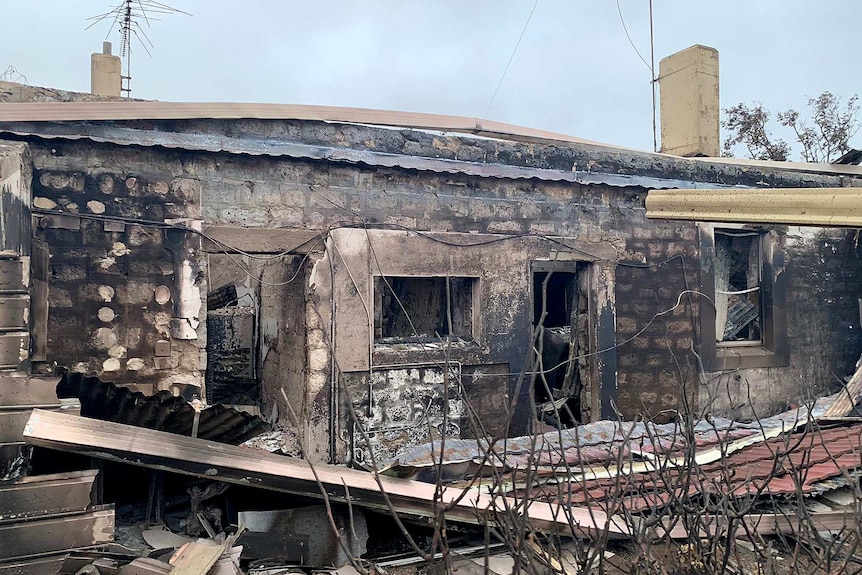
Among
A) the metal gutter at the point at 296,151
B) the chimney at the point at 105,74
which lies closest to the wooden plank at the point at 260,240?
the metal gutter at the point at 296,151

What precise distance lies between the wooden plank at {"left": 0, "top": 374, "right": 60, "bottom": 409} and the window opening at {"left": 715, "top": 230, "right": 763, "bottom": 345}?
22.6 feet

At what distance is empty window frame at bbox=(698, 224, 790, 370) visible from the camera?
23.3 feet

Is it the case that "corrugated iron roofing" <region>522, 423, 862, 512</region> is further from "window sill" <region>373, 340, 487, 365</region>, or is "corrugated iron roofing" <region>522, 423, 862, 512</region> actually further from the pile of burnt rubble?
"window sill" <region>373, 340, 487, 365</region>

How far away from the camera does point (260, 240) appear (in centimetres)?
509

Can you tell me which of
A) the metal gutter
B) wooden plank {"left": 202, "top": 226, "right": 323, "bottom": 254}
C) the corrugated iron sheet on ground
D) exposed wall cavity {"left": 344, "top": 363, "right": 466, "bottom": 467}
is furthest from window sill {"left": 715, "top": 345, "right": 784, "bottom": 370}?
wooden plank {"left": 202, "top": 226, "right": 323, "bottom": 254}

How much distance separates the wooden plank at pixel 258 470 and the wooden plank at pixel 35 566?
0.50 metres

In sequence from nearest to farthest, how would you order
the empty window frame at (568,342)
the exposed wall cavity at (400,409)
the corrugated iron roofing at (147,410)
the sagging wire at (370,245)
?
1. the corrugated iron roofing at (147,410)
2. the sagging wire at (370,245)
3. the exposed wall cavity at (400,409)
4. the empty window frame at (568,342)

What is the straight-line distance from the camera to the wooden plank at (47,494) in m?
2.86

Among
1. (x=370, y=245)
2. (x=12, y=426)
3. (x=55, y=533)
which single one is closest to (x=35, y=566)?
(x=55, y=533)

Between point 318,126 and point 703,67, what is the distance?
5325mm

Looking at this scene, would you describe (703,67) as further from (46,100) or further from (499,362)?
(46,100)

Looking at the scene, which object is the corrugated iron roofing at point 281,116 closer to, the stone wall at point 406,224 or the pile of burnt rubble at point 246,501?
the stone wall at point 406,224

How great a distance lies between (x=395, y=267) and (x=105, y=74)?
5417 mm

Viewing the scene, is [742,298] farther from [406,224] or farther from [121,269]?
[121,269]
